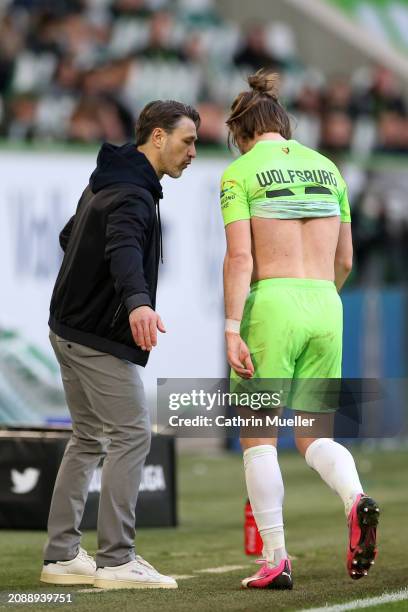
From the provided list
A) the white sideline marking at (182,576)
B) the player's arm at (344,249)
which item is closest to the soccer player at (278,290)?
the player's arm at (344,249)

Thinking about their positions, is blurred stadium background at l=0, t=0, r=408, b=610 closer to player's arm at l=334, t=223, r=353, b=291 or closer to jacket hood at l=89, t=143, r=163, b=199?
player's arm at l=334, t=223, r=353, b=291

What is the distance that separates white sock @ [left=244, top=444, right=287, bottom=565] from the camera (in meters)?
5.12

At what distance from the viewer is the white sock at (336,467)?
16.3 feet

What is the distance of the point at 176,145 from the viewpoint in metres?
5.29

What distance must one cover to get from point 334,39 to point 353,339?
17.7ft

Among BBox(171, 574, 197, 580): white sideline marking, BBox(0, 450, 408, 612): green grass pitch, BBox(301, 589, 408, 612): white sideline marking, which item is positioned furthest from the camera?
BBox(171, 574, 197, 580): white sideline marking

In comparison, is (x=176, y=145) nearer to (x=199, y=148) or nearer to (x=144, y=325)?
(x=144, y=325)

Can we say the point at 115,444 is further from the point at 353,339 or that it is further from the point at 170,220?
the point at 353,339

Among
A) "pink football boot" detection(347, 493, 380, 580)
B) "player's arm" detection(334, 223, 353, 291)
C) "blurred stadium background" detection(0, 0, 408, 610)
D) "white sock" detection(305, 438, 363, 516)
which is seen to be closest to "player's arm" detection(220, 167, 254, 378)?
"white sock" detection(305, 438, 363, 516)

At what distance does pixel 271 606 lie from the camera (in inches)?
185

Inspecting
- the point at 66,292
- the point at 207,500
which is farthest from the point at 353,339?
the point at 66,292

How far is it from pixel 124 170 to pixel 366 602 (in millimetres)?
1796

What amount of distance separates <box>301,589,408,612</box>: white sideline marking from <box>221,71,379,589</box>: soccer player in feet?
1.18

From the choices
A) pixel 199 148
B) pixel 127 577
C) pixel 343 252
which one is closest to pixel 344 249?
pixel 343 252
